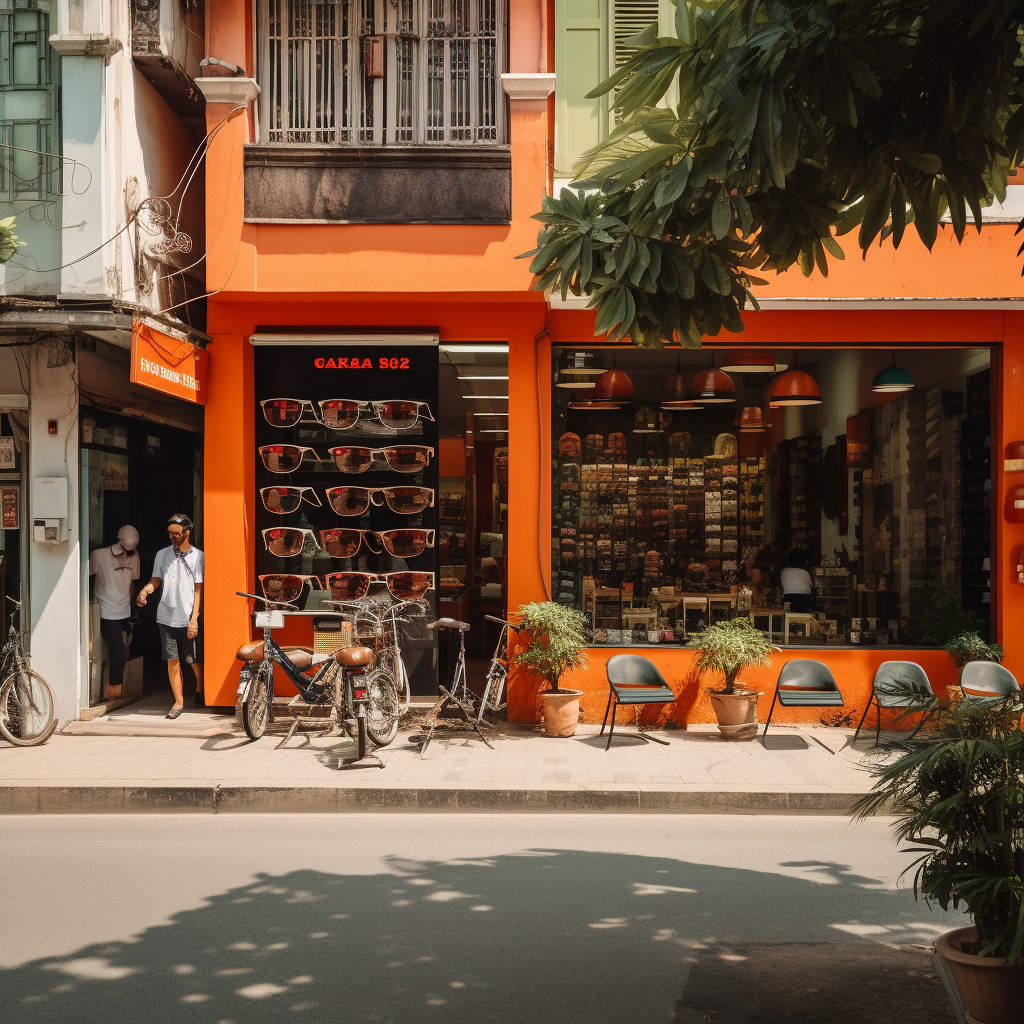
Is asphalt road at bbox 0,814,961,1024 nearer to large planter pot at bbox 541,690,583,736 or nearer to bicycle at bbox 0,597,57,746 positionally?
bicycle at bbox 0,597,57,746

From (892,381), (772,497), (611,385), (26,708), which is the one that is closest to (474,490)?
(611,385)

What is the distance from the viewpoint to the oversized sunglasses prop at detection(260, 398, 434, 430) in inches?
405

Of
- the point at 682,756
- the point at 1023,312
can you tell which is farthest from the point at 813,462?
the point at 682,756

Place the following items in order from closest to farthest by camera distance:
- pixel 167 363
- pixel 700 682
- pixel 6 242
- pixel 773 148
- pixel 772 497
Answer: pixel 773 148 < pixel 6 242 < pixel 167 363 < pixel 700 682 < pixel 772 497

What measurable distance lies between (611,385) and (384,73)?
161 inches

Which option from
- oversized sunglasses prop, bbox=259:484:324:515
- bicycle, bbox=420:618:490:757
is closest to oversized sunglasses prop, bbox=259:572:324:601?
oversized sunglasses prop, bbox=259:484:324:515

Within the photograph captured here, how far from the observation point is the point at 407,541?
10289mm

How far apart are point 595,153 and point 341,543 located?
6.26 meters

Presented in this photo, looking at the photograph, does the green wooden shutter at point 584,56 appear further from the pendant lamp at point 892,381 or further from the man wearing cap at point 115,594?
the man wearing cap at point 115,594

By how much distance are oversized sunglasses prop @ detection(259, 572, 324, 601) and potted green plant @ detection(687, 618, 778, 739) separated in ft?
14.4

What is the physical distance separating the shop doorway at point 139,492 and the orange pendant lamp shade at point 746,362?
6.96 metres

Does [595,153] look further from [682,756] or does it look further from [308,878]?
[682,756]

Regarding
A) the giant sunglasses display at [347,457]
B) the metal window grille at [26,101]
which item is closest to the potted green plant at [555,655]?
the giant sunglasses display at [347,457]

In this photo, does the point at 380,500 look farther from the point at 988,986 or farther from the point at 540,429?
the point at 988,986
